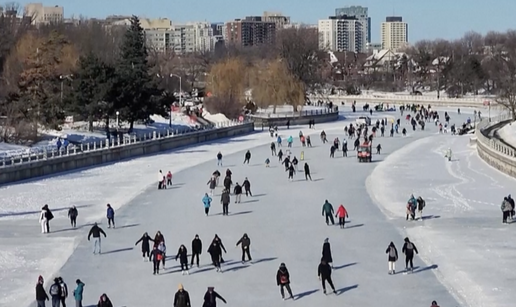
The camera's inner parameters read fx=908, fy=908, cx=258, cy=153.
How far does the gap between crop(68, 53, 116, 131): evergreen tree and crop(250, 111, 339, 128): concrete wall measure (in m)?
20.2

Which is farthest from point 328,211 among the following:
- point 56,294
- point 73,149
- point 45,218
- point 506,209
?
point 73,149

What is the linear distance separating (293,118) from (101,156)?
28.9 meters

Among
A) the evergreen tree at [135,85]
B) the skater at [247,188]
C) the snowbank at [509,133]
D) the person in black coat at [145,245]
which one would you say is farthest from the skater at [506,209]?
the evergreen tree at [135,85]

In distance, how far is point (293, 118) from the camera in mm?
68000

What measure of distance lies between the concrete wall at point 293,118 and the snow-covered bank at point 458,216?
21.9m

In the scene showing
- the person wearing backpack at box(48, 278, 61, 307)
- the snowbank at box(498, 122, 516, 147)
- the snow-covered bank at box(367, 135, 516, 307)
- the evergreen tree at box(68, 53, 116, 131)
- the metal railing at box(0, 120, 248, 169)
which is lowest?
the snow-covered bank at box(367, 135, 516, 307)

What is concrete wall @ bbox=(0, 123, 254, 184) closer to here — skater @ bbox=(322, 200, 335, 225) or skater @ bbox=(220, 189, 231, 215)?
skater @ bbox=(220, 189, 231, 215)

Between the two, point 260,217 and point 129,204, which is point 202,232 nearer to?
point 260,217

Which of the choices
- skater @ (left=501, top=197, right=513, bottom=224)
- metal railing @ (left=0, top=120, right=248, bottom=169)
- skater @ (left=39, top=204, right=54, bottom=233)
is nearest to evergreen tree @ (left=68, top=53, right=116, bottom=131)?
metal railing @ (left=0, top=120, right=248, bottom=169)

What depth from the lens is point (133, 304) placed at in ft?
53.5

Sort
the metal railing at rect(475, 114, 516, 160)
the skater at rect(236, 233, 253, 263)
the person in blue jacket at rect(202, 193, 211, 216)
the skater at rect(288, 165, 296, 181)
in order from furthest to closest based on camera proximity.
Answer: the metal railing at rect(475, 114, 516, 160) < the skater at rect(288, 165, 296, 181) < the person in blue jacket at rect(202, 193, 211, 216) < the skater at rect(236, 233, 253, 263)

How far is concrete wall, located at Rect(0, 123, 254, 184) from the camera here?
34322 mm

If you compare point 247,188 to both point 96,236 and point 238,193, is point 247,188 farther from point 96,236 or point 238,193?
point 96,236

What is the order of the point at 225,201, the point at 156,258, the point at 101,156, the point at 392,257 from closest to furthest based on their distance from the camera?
→ the point at 392,257
the point at 156,258
the point at 225,201
the point at 101,156
